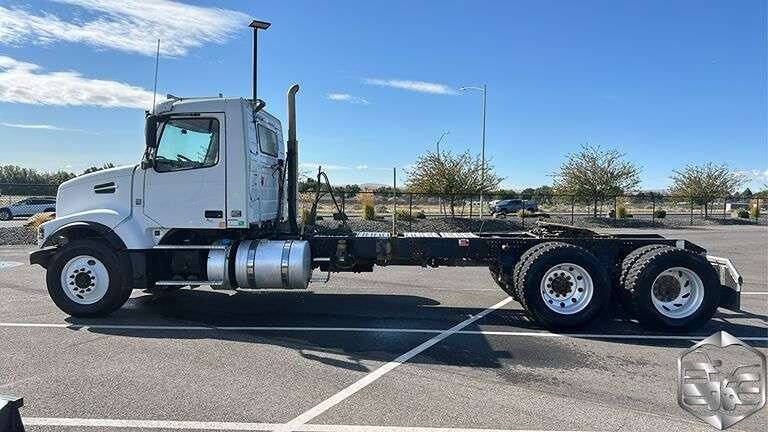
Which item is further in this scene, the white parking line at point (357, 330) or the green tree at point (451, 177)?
the green tree at point (451, 177)

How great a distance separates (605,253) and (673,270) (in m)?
0.86

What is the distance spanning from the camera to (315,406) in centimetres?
457

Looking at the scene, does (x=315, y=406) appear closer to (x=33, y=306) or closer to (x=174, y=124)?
(x=174, y=124)

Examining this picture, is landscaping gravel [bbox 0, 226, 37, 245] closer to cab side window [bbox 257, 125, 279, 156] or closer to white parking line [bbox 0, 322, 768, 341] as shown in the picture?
white parking line [bbox 0, 322, 768, 341]

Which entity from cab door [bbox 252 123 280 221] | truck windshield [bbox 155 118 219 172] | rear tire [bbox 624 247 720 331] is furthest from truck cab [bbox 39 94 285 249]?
rear tire [bbox 624 247 720 331]

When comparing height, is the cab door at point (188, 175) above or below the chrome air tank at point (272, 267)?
above

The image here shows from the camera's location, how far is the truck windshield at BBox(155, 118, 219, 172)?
784 cm

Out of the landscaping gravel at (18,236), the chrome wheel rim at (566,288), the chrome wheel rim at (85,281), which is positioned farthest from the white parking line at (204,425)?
the landscaping gravel at (18,236)

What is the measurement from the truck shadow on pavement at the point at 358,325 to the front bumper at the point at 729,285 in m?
0.38

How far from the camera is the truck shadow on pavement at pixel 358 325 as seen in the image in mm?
→ 6078

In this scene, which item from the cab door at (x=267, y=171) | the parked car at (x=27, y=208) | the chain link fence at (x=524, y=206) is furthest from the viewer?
the parked car at (x=27, y=208)

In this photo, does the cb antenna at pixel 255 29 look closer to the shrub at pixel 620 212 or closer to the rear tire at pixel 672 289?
the rear tire at pixel 672 289

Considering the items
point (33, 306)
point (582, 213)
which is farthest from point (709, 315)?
point (582, 213)

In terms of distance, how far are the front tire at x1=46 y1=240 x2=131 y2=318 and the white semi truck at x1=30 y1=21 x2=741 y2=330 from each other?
0.05 feet
